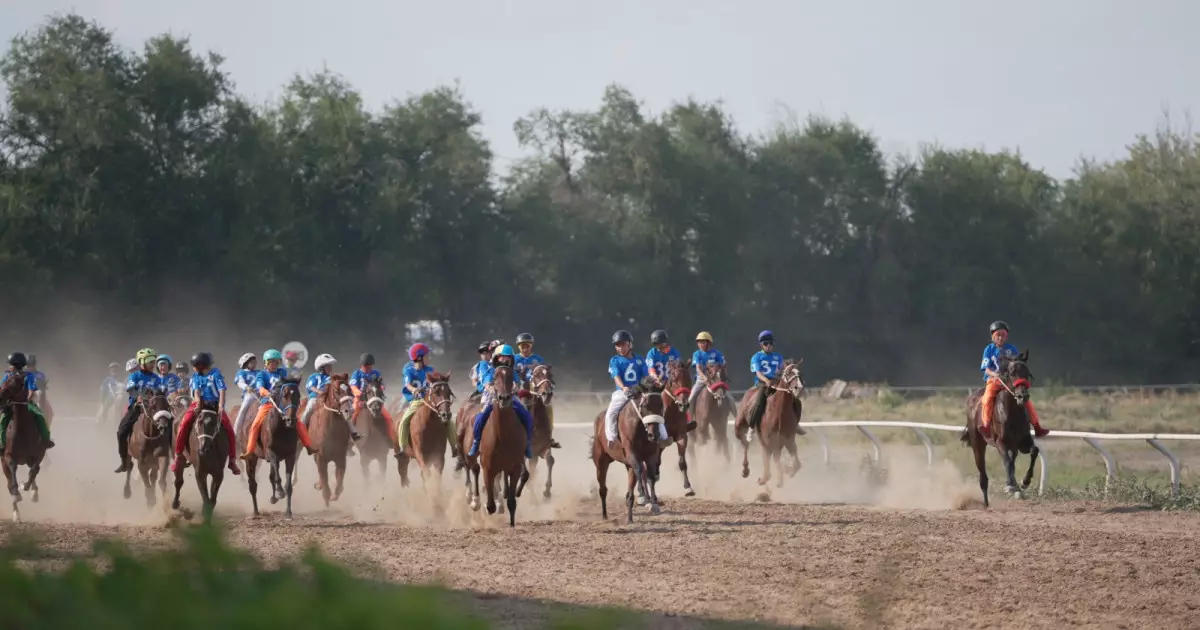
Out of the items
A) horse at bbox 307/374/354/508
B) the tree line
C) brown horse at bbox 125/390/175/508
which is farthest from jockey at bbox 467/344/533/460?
the tree line

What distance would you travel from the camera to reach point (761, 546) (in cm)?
1488

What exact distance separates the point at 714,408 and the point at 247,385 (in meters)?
8.26

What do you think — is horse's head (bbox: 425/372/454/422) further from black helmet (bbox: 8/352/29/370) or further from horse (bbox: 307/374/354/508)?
black helmet (bbox: 8/352/29/370)

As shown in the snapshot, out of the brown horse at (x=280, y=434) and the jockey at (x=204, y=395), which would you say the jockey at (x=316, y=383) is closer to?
the brown horse at (x=280, y=434)

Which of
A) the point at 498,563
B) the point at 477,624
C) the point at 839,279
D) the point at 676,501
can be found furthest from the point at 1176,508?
the point at 839,279

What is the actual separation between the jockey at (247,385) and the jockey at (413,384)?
2.19 meters

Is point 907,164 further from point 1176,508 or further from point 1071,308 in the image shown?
point 1176,508

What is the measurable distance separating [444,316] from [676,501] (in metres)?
36.5

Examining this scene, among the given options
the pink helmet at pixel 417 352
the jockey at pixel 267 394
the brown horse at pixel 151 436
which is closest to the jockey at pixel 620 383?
the pink helmet at pixel 417 352

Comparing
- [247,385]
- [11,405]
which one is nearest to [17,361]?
[11,405]

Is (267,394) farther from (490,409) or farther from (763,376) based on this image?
(763,376)

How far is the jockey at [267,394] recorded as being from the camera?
2016 cm

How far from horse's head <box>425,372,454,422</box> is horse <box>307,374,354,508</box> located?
2.19m

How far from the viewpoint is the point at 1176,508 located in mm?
19062
